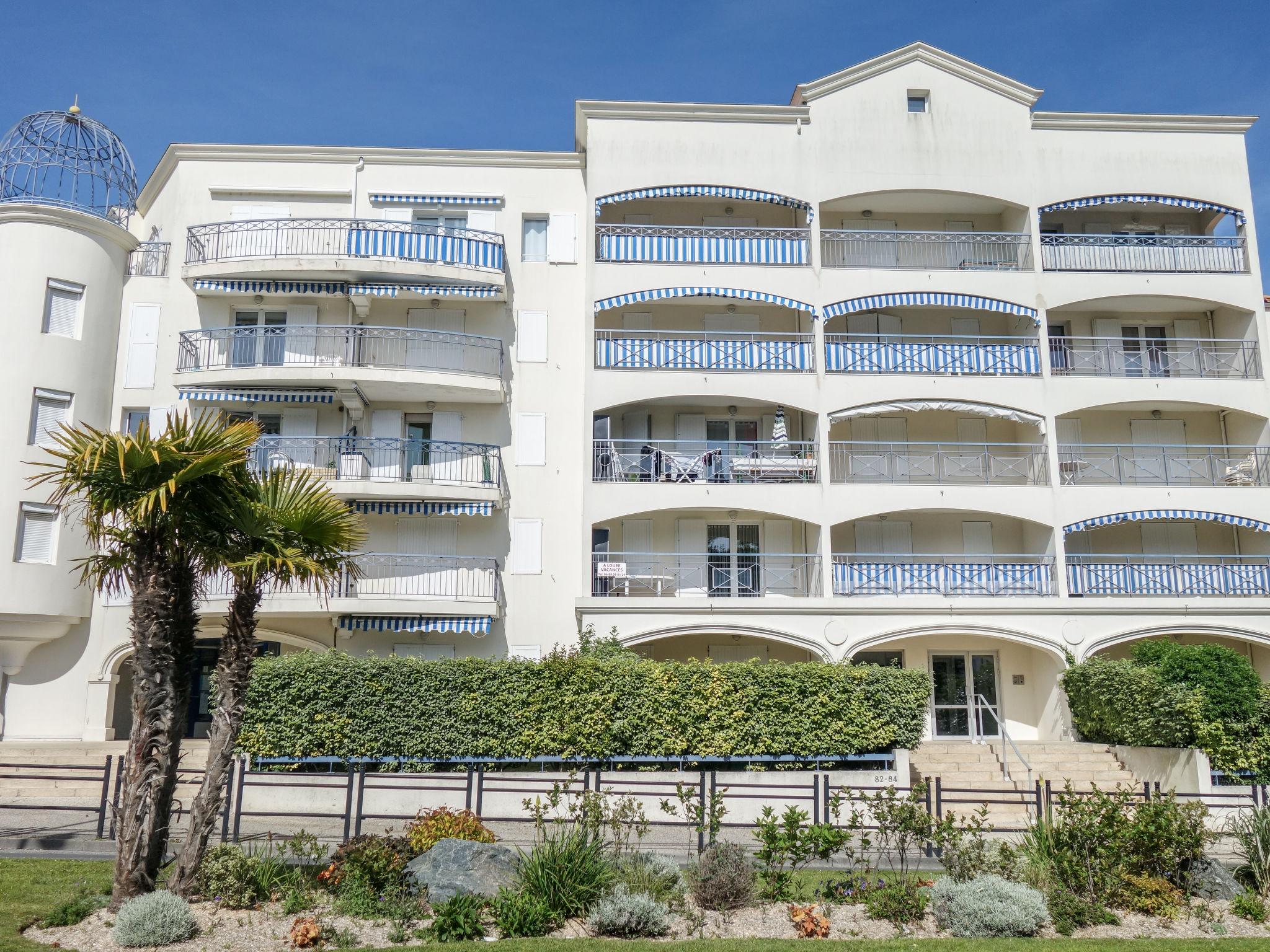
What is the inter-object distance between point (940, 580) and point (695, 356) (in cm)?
884

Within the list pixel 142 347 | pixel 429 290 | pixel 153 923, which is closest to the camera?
pixel 153 923

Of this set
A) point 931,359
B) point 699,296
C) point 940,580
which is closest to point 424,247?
point 699,296

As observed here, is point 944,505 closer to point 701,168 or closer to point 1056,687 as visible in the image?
point 1056,687

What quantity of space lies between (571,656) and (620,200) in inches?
545

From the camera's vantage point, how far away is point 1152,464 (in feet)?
103

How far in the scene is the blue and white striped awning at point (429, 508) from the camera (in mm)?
28375

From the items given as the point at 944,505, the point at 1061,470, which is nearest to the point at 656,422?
the point at 944,505

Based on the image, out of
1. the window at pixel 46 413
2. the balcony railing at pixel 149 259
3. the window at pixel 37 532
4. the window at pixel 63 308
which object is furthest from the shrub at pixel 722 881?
the balcony railing at pixel 149 259

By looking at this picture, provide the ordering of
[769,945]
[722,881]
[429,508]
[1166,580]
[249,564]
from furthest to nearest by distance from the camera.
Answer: [1166,580]
[429,508]
[249,564]
[722,881]
[769,945]

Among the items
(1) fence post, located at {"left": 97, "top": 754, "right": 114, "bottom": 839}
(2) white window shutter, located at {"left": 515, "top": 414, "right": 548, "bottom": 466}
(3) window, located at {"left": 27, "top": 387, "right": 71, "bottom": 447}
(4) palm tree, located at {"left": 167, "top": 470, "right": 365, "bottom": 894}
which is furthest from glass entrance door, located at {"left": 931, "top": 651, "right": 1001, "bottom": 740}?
(3) window, located at {"left": 27, "top": 387, "right": 71, "bottom": 447}

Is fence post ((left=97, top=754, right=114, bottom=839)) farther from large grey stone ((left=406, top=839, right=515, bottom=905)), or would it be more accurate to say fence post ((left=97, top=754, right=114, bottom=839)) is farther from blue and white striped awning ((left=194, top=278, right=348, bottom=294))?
blue and white striped awning ((left=194, top=278, right=348, bottom=294))

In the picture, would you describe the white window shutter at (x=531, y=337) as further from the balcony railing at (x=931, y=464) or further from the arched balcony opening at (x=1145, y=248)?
the arched balcony opening at (x=1145, y=248)

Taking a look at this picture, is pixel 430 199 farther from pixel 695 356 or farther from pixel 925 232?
pixel 925 232

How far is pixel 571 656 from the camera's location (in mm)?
23141
